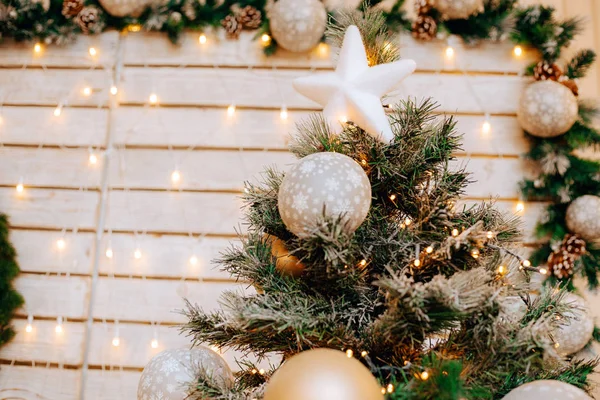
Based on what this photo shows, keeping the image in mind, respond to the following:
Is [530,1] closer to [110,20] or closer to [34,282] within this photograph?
[110,20]

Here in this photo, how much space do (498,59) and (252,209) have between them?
1.23 metres

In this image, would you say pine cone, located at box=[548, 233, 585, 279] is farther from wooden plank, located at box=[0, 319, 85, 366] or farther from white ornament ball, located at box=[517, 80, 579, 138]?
wooden plank, located at box=[0, 319, 85, 366]

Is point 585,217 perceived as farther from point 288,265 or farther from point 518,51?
point 288,265

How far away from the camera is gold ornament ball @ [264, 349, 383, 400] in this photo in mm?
521

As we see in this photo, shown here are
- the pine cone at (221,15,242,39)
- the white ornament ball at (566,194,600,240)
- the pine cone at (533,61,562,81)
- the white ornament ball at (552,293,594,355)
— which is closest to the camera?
the white ornament ball at (552,293,594,355)

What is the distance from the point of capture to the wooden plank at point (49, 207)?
1694mm

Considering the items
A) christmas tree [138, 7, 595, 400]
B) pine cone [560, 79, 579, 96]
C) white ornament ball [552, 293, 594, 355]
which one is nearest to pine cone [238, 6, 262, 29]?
christmas tree [138, 7, 595, 400]

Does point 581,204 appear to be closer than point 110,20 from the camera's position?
Yes

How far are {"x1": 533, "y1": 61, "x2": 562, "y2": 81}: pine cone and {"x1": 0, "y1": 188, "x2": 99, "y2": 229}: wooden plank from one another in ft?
4.97

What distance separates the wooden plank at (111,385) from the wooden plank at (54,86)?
2.97ft

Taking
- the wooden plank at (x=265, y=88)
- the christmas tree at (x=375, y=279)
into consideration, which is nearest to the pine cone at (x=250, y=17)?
the wooden plank at (x=265, y=88)

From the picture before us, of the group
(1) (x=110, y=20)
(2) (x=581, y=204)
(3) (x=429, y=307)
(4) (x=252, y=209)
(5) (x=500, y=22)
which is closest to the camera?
(3) (x=429, y=307)

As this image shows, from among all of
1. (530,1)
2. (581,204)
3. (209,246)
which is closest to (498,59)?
(530,1)

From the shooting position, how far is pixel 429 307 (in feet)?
1.87
